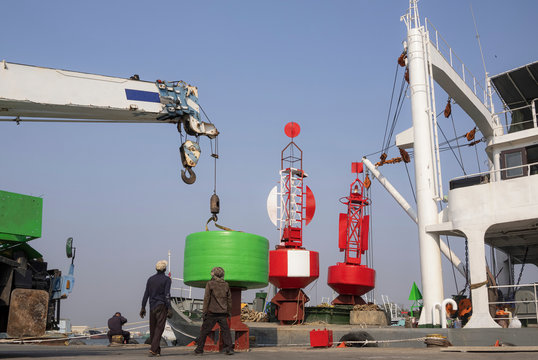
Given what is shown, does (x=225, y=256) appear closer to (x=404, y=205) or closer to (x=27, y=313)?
(x=27, y=313)

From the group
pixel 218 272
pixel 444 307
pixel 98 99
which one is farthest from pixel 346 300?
pixel 98 99

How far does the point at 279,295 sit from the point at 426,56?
435 inches

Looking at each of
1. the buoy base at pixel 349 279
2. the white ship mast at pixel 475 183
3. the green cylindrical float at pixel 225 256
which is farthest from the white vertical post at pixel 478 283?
the buoy base at pixel 349 279

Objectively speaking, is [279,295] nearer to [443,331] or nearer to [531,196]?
[443,331]

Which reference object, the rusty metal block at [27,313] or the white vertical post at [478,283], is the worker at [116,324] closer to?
the rusty metal block at [27,313]

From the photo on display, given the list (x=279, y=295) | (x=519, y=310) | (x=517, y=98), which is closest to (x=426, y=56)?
(x=517, y=98)

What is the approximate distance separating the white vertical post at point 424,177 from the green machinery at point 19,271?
11.9 meters

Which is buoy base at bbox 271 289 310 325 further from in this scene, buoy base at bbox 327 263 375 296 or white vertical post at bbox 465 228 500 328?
white vertical post at bbox 465 228 500 328

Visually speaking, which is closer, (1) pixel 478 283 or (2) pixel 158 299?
(2) pixel 158 299

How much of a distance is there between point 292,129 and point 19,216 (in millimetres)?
18611

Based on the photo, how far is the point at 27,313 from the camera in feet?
33.3

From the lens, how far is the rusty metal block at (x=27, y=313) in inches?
395

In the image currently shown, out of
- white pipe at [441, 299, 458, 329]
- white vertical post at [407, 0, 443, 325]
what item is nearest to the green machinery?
white pipe at [441, 299, 458, 329]

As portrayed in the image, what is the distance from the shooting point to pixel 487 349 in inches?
475
